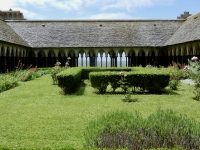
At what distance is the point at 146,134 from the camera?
569 cm

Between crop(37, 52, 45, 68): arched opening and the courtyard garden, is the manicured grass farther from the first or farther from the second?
crop(37, 52, 45, 68): arched opening

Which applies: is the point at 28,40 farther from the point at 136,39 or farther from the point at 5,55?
the point at 136,39

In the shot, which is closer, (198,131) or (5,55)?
(198,131)

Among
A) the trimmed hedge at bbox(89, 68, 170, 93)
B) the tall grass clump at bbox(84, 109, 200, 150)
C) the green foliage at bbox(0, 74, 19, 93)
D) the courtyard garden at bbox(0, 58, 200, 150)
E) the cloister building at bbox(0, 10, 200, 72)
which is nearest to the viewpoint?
the tall grass clump at bbox(84, 109, 200, 150)

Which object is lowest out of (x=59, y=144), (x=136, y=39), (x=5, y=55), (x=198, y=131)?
(x=59, y=144)

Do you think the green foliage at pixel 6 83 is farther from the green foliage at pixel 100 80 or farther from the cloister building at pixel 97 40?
the cloister building at pixel 97 40

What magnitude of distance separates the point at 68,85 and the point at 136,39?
22.6 m

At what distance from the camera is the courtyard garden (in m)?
5.57

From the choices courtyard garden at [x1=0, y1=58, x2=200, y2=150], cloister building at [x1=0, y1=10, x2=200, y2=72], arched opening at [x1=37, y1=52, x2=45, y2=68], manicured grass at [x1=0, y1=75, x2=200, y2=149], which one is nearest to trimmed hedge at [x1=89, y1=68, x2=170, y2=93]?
courtyard garden at [x1=0, y1=58, x2=200, y2=150]

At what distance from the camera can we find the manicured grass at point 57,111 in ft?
23.2

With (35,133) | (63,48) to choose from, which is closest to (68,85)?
(35,133)

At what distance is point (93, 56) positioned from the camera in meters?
37.4

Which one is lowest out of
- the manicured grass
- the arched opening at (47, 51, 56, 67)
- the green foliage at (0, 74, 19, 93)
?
the manicured grass

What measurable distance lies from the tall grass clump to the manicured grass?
76cm
